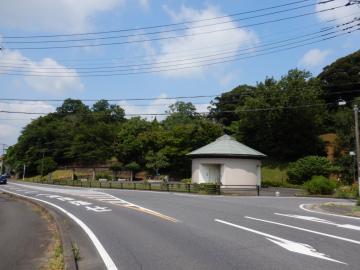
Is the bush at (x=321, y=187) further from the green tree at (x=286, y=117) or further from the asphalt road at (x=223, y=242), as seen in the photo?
the green tree at (x=286, y=117)

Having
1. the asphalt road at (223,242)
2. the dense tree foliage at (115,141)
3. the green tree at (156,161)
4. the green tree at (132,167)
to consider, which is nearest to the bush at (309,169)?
the dense tree foliage at (115,141)

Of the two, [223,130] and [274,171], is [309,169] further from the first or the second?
[223,130]

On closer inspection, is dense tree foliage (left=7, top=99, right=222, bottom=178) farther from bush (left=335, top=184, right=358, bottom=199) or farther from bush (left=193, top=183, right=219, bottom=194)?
bush (left=335, top=184, right=358, bottom=199)

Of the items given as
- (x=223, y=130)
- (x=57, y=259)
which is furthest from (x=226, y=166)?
(x=57, y=259)

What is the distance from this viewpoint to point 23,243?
34.2 feet

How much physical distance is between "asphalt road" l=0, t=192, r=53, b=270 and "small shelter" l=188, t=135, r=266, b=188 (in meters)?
31.6

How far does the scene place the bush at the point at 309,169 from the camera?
169ft

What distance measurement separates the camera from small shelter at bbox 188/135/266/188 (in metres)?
46.2

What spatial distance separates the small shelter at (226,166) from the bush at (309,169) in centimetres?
765

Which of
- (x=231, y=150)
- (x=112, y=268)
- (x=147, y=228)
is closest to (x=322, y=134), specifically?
(x=231, y=150)

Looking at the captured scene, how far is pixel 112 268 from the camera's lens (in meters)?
7.46

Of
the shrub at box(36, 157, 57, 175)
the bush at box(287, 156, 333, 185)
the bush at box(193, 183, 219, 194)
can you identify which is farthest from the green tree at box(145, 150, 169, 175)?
the bush at box(193, 183, 219, 194)

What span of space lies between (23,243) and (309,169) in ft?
152

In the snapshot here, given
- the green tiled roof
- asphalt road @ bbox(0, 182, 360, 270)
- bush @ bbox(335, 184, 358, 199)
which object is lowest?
asphalt road @ bbox(0, 182, 360, 270)
